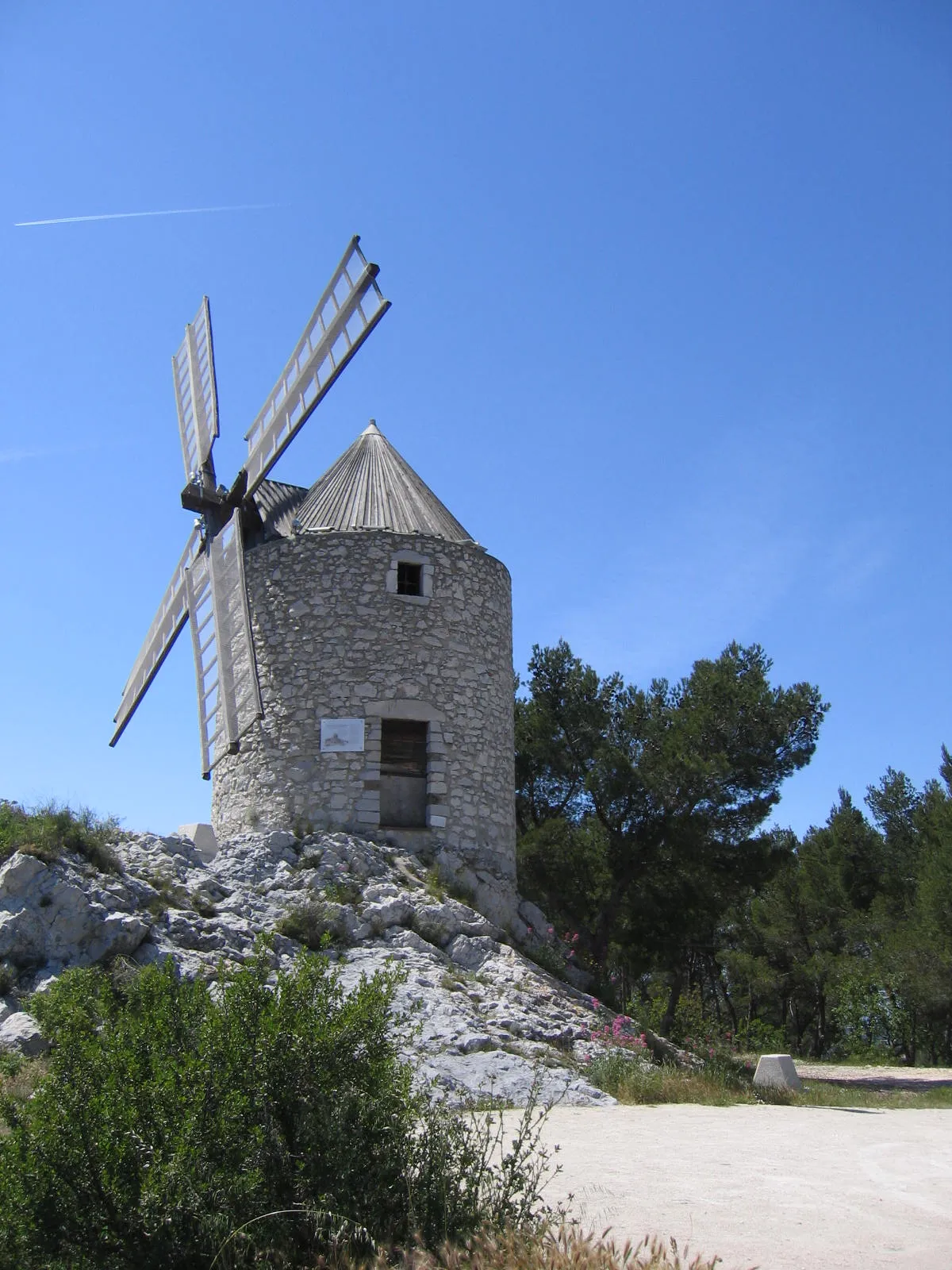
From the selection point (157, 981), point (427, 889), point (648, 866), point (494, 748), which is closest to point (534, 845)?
point (648, 866)

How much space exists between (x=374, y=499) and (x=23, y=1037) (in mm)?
6972

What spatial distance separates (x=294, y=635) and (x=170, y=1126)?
7500 millimetres

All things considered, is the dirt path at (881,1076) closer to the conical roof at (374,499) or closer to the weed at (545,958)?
the weed at (545,958)

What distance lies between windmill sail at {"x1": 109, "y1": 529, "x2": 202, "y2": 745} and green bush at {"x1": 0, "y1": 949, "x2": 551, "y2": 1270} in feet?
29.2

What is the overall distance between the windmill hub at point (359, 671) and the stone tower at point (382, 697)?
2 centimetres

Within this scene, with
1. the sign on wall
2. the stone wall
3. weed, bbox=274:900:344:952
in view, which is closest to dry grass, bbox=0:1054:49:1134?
weed, bbox=274:900:344:952

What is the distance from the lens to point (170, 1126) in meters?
3.71

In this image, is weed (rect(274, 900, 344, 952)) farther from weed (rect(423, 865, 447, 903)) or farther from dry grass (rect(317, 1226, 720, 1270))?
dry grass (rect(317, 1226, 720, 1270))

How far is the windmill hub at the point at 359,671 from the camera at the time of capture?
10.5m

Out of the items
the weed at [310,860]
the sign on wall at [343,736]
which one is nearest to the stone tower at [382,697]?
the sign on wall at [343,736]

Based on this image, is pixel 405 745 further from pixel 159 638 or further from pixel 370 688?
pixel 159 638

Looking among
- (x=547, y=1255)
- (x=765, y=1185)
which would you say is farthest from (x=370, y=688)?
(x=547, y=1255)

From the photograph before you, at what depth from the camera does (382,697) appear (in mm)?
10648

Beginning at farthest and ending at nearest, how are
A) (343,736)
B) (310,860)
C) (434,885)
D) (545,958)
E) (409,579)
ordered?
(409,579)
(343,736)
(545,958)
(434,885)
(310,860)
